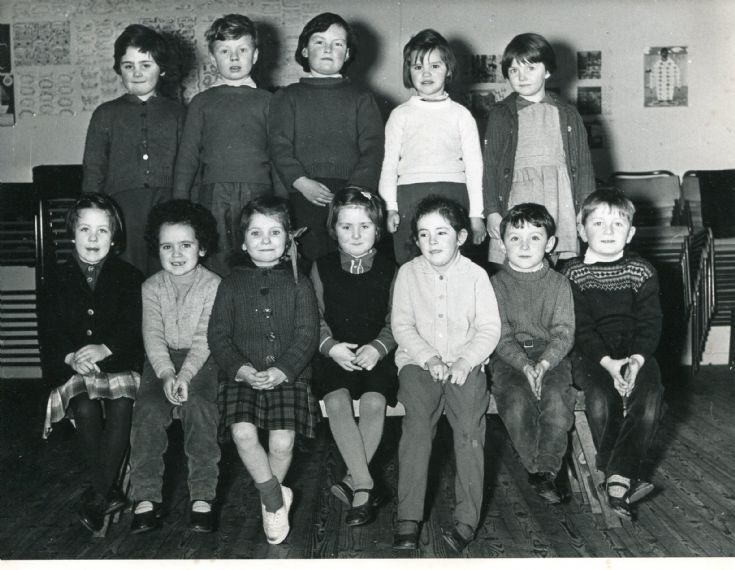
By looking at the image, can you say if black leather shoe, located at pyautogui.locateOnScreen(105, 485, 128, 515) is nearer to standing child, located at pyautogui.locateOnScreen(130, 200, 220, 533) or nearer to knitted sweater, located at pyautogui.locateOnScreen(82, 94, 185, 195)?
standing child, located at pyautogui.locateOnScreen(130, 200, 220, 533)

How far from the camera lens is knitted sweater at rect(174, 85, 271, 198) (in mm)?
2961

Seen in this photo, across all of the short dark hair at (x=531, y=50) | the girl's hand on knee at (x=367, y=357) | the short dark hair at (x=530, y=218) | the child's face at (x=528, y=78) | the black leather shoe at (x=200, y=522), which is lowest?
the black leather shoe at (x=200, y=522)

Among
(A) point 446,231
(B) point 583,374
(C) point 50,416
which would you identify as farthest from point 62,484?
(B) point 583,374

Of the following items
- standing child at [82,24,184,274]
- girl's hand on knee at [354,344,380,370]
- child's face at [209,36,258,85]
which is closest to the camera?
girl's hand on knee at [354,344,380,370]

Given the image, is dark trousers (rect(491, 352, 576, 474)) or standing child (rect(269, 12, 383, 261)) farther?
standing child (rect(269, 12, 383, 261))

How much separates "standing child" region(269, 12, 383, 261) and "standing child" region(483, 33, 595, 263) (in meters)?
0.45

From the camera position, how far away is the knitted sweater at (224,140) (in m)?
2.96

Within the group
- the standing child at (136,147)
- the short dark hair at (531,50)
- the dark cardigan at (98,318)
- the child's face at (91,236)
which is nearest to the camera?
the dark cardigan at (98,318)

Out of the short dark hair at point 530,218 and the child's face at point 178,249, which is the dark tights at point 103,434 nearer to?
the child's face at point 178,249

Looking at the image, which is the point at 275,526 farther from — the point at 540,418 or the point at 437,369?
the point at 540,418

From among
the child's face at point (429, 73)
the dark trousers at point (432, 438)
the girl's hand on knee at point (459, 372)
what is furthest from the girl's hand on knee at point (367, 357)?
the child's face at point (429, 73)

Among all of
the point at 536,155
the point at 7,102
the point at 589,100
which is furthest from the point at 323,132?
the point at 7,102

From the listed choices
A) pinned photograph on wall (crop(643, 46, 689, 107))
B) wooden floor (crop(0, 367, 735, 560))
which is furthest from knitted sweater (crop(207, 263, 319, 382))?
pinned photograph on wall (crop(643, 46, 689, 107))

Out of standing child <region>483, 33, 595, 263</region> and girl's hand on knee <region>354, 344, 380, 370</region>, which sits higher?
standing child <region>483, 33, 595, 263</region>
